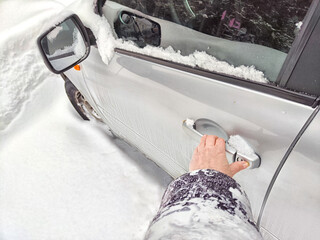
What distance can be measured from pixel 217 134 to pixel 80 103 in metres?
2.00

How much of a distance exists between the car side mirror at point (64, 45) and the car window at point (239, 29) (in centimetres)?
62

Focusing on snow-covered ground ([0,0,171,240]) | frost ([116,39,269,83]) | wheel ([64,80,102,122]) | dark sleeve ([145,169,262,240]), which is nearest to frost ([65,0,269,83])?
frost ([116,39,269,83])

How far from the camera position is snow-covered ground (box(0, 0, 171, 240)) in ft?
6.72

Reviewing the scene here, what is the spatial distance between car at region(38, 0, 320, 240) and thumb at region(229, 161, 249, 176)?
1.4 inches

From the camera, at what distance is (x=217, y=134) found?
1.13 metres

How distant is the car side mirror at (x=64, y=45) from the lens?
→ 163cm

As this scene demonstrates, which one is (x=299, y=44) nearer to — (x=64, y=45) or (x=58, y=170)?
(x=64, y=45)

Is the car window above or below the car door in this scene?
above

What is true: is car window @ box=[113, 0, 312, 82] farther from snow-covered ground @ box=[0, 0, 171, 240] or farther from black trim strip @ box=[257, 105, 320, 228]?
snow-covered ground @ box=[0, 0, 171, 240]

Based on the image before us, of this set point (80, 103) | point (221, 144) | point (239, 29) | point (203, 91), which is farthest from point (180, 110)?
point (80, 103)

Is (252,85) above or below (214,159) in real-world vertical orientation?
above

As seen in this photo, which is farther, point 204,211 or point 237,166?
point 237,166

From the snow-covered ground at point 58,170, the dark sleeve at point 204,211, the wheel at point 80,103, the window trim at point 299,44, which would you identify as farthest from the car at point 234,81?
the wheel at point 80,103

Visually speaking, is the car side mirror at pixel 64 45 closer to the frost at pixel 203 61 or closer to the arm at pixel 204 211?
the frost at pixel 203 61
